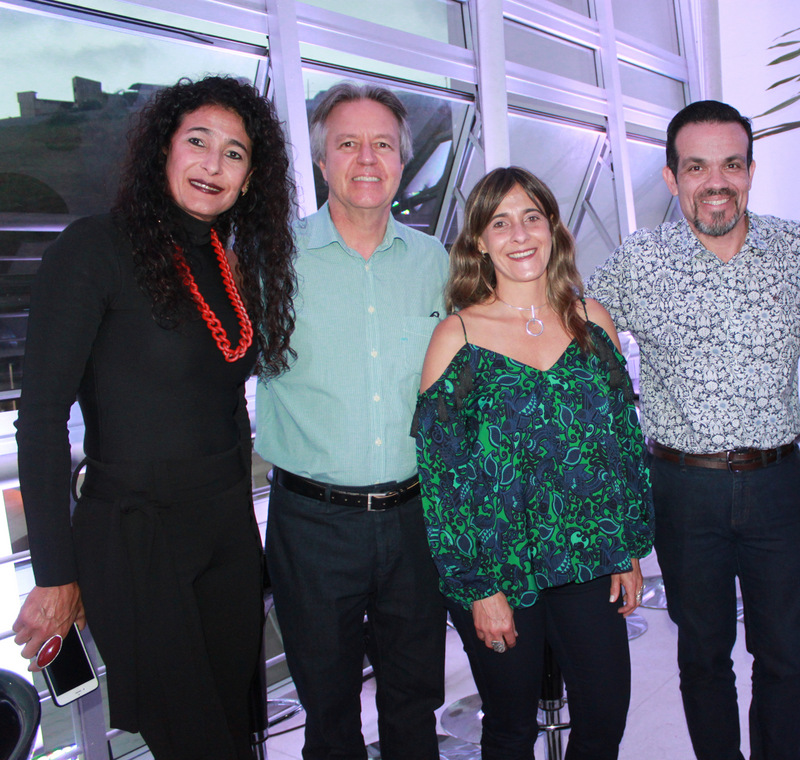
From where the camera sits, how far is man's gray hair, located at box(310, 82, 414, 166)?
6.11 ft

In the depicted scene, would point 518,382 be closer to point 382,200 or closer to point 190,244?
point 382,200

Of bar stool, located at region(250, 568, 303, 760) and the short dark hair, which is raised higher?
the short dark hair

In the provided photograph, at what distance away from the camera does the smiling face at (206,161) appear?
1517 millimetres

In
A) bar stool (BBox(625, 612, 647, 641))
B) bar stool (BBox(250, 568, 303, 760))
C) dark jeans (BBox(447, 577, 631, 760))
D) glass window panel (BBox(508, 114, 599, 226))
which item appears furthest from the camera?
glass window panel (BBox(508, 114, 599, 226))

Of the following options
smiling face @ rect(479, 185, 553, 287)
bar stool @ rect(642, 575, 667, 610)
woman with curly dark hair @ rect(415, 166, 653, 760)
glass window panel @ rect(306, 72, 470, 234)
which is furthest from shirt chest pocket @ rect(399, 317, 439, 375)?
glass window panel @ rect(306, 72, 470, 234)

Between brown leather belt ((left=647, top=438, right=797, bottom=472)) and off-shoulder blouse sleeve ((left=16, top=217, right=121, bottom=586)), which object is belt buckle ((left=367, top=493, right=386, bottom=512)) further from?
brown leather belt ((left=647, top=438, right=797, bottom=472))

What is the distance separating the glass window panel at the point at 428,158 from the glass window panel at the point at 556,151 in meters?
0.64

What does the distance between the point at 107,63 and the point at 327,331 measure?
224cm

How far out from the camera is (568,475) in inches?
62.5

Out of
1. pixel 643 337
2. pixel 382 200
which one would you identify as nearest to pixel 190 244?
pixel 382 200

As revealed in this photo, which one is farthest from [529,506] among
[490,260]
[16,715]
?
[16,715]

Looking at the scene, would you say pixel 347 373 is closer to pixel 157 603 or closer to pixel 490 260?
pixel 490 260

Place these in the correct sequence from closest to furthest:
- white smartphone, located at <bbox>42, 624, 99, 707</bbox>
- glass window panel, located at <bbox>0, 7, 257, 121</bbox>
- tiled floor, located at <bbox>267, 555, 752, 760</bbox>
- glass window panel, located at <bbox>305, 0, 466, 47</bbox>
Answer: white smartphone, located at <bbox>42, 624, 99, 707</bbox> < tiled floor, located at <bbox>267, 555, 752, 760</bbox> < glass window panel, located at <bbox>0, 7, 257, 121</bbox> < glass window panel, located at <bbox>305, 0, 466, 47</bbox>

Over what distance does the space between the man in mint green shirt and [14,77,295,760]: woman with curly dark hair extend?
0.48 ft
